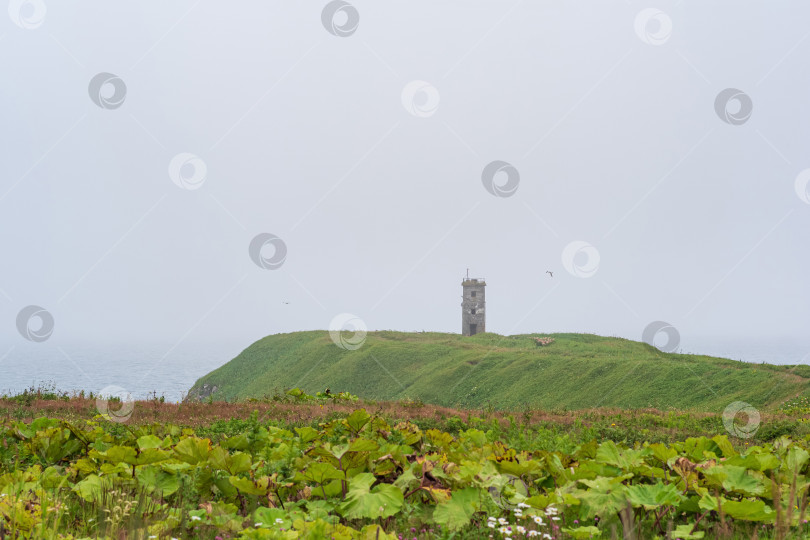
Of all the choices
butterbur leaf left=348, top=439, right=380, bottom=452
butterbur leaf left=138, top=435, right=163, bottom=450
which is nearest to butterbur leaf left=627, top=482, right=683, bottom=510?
butterbur leaf left=348, top=439, right=380, bottom=452

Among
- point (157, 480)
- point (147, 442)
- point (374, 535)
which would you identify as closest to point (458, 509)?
point (374, 535)

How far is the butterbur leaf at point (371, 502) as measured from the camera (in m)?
3.25

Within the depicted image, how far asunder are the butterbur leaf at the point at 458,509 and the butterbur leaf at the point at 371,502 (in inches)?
10.5

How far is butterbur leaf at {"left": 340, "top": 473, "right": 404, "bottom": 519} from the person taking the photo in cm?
325

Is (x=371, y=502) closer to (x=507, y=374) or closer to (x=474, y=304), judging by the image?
(x=507, y=374)

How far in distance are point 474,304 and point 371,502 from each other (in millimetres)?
60670

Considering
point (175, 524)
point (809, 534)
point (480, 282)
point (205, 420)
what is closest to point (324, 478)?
point (175, 524)

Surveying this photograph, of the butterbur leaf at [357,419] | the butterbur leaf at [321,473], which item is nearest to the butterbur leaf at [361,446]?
the butterbur leaf at [321,473]

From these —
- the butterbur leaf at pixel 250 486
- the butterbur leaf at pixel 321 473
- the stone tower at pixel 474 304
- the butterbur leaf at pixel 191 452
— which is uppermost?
the stone tower at pixel 474 304

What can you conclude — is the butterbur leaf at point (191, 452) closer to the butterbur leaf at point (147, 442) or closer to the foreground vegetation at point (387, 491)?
the foreground vegetation at point (387, 491)

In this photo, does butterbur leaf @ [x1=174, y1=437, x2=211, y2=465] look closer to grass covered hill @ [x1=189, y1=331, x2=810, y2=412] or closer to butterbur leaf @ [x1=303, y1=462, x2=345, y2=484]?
butterbur leaf @ [x1=303, y1=462, x2=345, y2=484]

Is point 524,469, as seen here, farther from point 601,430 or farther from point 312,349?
point 312,349

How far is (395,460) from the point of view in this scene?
4137mm

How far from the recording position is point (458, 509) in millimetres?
3279
